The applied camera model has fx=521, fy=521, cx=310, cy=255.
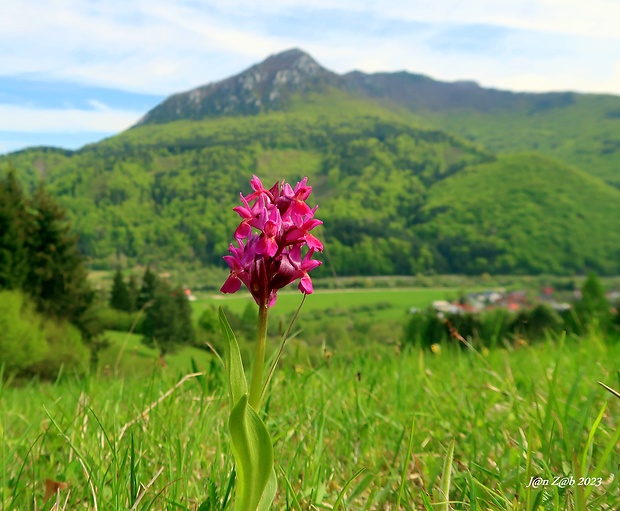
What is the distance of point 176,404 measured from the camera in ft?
9.23

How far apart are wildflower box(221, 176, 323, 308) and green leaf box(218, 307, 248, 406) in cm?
17

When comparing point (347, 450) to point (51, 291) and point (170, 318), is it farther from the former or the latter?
point (51, 291)

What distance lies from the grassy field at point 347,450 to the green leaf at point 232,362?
382 mm

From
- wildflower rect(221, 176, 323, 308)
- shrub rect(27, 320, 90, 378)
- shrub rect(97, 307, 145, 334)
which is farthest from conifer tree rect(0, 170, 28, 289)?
wildflower rect(221, 176, 323, 308)

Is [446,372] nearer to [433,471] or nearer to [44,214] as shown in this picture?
[433,471]

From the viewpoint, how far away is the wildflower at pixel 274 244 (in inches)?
65.6

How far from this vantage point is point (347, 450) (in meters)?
2.49

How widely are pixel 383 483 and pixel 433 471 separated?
23 cm

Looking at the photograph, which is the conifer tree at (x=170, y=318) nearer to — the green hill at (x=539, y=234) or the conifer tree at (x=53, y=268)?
the conifer tree at (x=53, y=268)

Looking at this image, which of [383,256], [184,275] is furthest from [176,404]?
[383,256]

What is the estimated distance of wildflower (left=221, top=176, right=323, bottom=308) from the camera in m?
1.67

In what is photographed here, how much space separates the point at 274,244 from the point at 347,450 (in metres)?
1.31

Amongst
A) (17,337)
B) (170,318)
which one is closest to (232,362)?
(17,337)

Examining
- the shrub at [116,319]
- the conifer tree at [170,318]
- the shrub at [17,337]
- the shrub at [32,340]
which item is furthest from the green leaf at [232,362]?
the shrub at [116,319]
